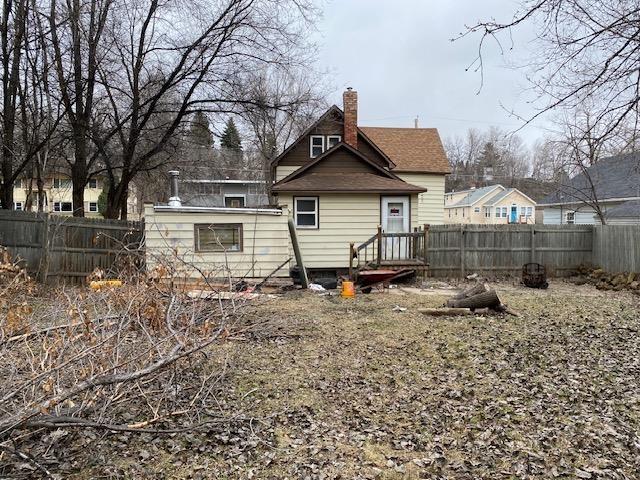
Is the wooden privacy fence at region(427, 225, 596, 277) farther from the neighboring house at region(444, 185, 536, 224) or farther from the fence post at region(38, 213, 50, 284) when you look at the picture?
the neighboring house at region(444, 185, 536, 224)

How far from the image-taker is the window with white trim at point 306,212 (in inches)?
555

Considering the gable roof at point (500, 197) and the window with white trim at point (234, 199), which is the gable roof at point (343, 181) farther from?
the gable roof at point (500, 197)

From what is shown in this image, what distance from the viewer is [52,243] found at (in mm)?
10727

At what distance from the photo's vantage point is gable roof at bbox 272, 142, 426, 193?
45.0 feet

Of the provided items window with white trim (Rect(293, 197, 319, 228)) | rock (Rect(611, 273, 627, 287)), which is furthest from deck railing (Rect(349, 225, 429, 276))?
rock (Rect(611, 273, 627, 287))

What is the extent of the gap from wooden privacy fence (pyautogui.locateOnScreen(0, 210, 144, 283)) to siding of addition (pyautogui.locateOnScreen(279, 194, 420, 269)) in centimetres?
513

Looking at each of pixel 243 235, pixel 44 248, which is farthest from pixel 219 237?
pixel 44 248

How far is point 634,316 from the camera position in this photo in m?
8.91

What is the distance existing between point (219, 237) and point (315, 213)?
3.32 meters

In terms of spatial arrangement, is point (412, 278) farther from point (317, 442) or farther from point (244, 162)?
point (244, 162)

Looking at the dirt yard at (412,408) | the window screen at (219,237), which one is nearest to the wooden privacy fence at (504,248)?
the window screen at (219,237)

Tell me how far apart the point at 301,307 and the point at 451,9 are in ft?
20.6

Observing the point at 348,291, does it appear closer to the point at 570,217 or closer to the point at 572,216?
the point at 572,216

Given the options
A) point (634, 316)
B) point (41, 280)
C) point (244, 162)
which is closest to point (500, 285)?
point (634, 316)
